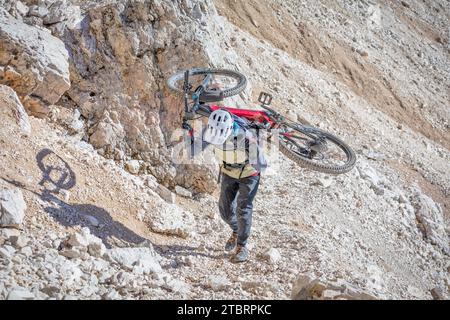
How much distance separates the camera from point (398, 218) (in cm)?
943

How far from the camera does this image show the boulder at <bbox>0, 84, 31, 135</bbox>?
6.51 meters

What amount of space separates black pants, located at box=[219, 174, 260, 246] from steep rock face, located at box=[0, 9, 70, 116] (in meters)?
3.28

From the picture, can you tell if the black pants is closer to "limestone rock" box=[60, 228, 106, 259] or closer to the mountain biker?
the mountain biker

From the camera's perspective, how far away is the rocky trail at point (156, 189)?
526cm

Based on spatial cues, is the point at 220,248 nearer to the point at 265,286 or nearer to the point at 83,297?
the point at 265,286

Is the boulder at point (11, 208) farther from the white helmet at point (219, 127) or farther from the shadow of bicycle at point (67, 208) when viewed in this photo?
the white helmet at point (219, 127)

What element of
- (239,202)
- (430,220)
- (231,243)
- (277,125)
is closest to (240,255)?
(231,243)

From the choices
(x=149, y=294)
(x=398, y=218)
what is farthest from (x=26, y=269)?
(x=398, y=218)

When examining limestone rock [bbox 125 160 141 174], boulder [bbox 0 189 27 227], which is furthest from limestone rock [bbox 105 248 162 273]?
limestone rock [bbox 125 160 141 174]

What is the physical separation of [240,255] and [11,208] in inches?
123

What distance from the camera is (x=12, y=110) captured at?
6.60 metres

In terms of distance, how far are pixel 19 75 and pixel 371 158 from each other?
331 inches

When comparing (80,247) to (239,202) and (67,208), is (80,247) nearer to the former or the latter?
(67,208)

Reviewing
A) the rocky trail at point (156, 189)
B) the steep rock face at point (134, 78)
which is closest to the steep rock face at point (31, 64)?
the rocky trail at point (156, 189)
